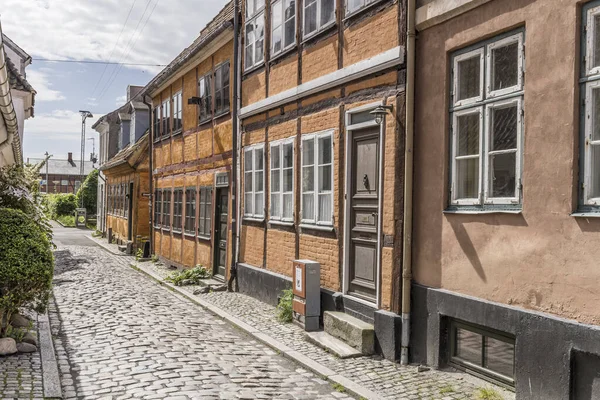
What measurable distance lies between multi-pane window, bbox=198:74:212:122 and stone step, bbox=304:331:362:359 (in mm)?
8448

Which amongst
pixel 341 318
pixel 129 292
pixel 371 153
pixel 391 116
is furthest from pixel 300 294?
pixel 129 292

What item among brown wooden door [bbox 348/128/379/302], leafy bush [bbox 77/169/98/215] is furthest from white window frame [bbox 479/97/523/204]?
leafy bush [bbox 77/169/98/215]

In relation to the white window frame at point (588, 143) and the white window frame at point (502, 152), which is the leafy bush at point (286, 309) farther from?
the white window frame at point (588, 143)

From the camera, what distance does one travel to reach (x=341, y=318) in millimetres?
8320

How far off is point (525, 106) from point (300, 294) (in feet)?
15.6

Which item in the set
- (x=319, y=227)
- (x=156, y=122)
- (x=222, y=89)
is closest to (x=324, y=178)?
(x=319, y=227)

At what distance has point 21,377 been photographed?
257 inches

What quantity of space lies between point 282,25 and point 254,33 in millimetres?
1597

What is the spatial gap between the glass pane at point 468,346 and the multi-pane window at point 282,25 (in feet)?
19.8

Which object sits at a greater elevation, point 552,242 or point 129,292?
point 552,242

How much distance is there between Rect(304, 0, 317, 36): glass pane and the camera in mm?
9938

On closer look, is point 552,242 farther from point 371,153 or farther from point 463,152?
point 371,153

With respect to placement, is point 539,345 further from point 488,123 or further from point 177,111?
point 177,111

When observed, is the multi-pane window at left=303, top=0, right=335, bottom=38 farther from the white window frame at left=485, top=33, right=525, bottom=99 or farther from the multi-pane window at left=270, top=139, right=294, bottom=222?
the white window frame at left=485, top=33, right=525, bottom=99
